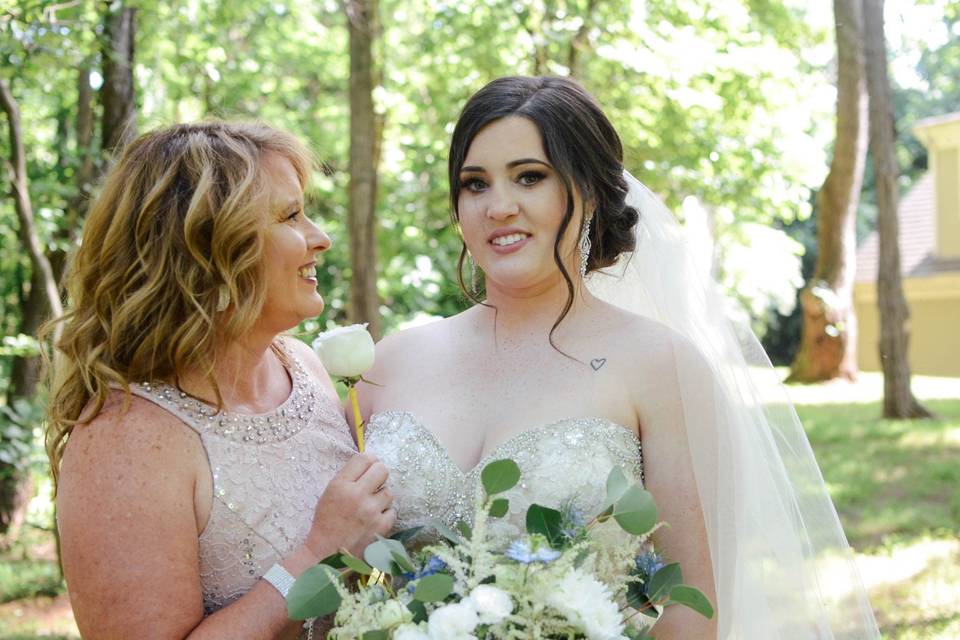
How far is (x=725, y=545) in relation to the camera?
272 cm

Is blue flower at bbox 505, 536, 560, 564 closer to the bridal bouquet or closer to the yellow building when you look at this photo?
the bridal bouquet

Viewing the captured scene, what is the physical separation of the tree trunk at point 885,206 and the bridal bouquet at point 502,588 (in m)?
11.0

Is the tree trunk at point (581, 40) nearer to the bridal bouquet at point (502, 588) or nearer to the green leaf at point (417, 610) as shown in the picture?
the bridal bouquet at point (502, 588)

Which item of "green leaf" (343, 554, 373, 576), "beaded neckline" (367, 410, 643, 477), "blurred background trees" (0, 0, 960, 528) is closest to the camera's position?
"green leaf" (343, 554, 373, 576)

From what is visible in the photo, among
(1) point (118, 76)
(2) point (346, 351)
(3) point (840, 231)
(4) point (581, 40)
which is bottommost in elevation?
(3) point (840, 231)

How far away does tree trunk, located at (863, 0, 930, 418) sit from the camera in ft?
40.1

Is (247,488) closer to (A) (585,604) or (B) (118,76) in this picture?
(A) (585,604)

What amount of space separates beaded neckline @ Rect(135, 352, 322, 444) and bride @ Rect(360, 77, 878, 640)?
259 mm

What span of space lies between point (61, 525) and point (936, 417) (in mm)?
11793

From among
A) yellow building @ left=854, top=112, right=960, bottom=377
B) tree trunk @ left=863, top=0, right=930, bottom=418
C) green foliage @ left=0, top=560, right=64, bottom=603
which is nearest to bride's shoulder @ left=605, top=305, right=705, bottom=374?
green foliage @ left=0, top=560, right=64, bottom=603

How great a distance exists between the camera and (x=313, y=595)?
77.7 inches

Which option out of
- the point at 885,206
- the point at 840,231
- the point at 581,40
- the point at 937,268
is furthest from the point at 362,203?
the point at 937,268

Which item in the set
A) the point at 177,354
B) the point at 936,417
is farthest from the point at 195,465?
the point at 936,417

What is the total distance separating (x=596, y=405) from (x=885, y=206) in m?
11.0
